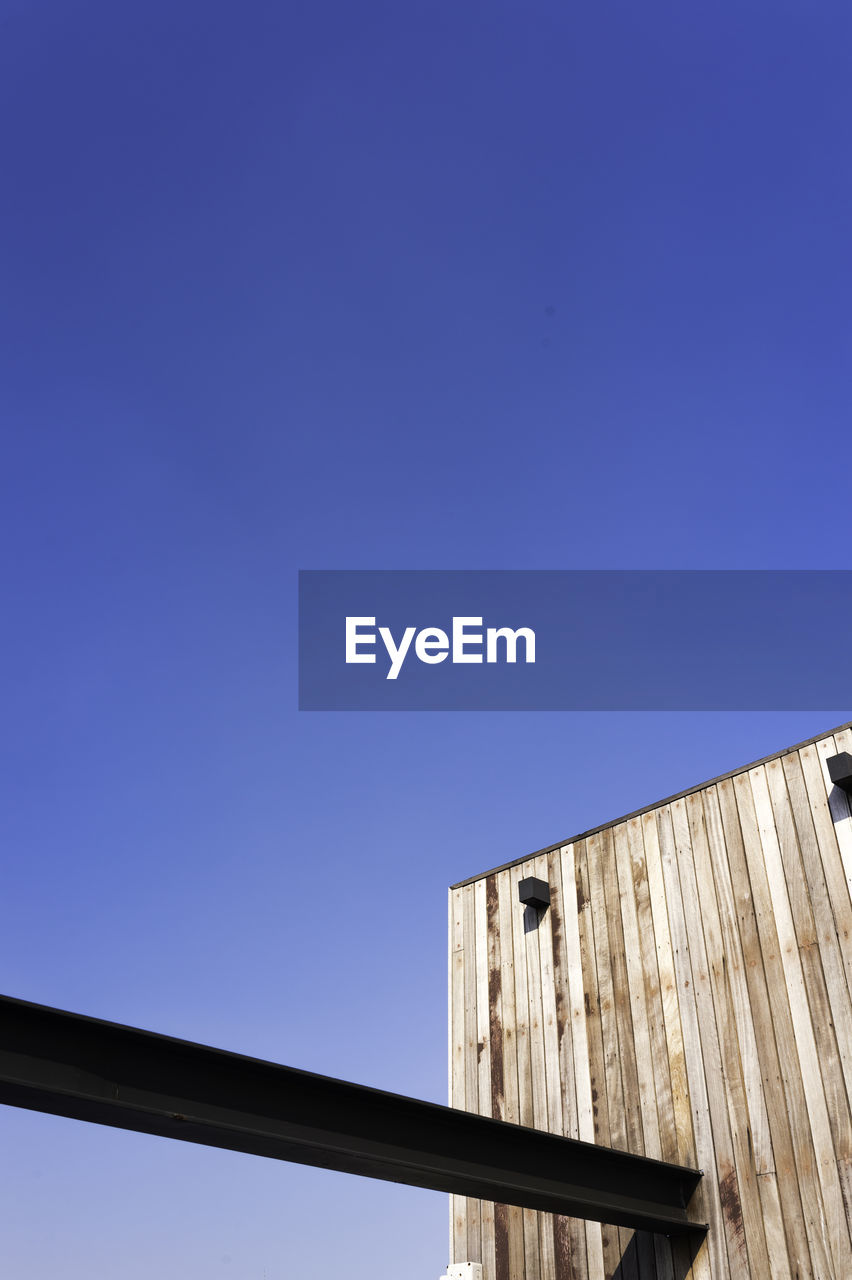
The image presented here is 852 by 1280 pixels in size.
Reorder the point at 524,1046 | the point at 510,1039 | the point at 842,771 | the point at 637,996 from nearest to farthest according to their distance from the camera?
the point at 842,771
the point at 637,996
the point at 524,1046
the point at 510,1039

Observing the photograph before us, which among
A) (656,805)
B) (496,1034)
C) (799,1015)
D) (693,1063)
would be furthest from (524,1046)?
(799,1015)

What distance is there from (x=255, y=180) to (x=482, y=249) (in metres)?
2.20

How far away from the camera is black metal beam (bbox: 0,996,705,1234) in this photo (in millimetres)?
3623

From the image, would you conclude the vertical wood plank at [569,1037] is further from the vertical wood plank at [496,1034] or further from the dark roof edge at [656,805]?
the vertical wood plank at [496,1034]

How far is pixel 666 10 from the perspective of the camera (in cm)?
776

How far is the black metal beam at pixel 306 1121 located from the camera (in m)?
3.62

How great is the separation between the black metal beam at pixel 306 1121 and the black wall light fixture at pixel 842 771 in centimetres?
239

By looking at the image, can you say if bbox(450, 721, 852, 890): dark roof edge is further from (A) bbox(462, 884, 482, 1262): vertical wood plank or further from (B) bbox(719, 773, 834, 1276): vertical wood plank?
(A) bbox(462, 884, 482, 1262): vertical wood plank

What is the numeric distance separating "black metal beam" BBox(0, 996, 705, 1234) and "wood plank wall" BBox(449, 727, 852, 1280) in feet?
1.41

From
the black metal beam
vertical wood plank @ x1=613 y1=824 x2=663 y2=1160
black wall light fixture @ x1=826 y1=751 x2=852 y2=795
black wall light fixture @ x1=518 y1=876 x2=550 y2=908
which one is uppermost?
black wall light fixture @ x1=518 y1=876 x2=550 y2=908

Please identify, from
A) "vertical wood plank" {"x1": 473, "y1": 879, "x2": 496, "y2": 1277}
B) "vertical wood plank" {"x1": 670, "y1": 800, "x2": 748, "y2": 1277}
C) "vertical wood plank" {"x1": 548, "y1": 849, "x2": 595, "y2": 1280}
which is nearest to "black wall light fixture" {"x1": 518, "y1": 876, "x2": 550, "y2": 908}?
"vertical wood plank" {"x1": 548, "y1": 849, "x2": 595, "y2": 1280}

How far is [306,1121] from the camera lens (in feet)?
13.9

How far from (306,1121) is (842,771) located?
3.50 meters

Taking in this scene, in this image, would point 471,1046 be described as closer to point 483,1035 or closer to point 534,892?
point 483,1035
